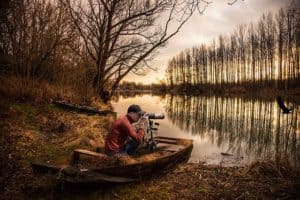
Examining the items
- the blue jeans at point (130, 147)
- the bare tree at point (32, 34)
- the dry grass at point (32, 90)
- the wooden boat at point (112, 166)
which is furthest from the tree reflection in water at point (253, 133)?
the bare tree at point (32, 34)

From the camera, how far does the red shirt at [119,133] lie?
22.8 ft

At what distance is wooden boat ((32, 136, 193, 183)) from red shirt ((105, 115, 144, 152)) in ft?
1.06

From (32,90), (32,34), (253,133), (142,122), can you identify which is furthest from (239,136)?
(32,34)

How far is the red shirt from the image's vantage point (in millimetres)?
6953

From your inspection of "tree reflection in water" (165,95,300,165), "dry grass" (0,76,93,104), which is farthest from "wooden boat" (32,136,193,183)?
"dry grass" (0,76,93,104)

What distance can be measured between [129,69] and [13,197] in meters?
12.1

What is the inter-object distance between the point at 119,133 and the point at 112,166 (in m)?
0.86

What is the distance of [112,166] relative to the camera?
6.55m

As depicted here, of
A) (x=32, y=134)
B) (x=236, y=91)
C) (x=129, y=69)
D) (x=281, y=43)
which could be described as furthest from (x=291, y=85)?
(x=32, y=134)

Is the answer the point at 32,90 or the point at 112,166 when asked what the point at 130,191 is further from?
the point at 32,90

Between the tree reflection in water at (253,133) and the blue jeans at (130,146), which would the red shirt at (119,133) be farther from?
the tree reflection in water at (253,133)

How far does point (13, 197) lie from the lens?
19.2 feet

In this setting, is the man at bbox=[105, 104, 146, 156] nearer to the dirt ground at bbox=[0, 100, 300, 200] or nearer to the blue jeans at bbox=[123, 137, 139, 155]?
the blue jeans at bbox=[123, 137, 139, 155]

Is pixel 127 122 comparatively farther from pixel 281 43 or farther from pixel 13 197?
pixel 281 43
